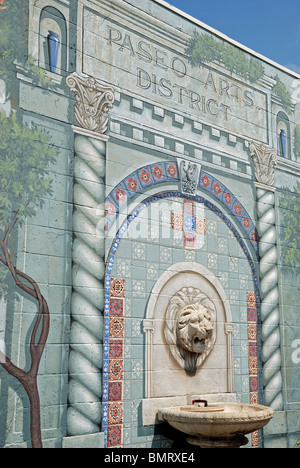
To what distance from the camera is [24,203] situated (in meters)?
5.25

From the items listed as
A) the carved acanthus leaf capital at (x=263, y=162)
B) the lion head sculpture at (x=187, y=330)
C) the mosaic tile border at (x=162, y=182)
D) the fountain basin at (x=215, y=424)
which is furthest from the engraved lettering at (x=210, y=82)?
the fountain basin at (x=215, y=424)

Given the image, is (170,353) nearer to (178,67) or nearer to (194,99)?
(194,99)

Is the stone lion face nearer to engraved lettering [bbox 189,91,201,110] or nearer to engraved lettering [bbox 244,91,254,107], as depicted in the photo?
engraved lettering [bbox 189,91,201,110]

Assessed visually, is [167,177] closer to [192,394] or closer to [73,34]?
[73,34]

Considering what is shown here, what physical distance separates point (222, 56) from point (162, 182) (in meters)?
2.13

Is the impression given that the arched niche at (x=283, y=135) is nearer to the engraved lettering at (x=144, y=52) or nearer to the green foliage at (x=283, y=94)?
the green foliage at (x=283, y=94)

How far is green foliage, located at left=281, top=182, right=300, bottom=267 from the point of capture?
7902 mm

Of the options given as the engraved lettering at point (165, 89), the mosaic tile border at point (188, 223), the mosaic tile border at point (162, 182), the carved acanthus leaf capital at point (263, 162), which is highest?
the engraved lettering at point (165, 89)

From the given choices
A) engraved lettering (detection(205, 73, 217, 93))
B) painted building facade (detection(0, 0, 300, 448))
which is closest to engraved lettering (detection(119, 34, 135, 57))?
painted building facade (detection(0, 0, 300, 448))

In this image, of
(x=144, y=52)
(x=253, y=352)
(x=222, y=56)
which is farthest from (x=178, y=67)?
(x=253, y=352)

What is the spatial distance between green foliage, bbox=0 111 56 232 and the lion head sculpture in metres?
1.96

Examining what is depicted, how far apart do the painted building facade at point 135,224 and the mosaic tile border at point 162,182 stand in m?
0.02

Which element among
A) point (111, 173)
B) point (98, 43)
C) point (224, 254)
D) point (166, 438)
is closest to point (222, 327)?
point (224, 254)

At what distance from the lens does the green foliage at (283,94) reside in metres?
8.23
